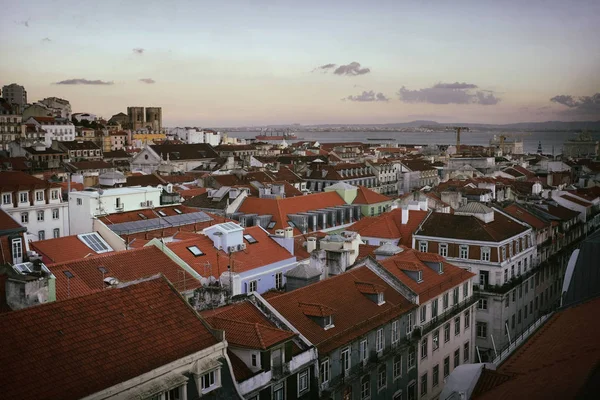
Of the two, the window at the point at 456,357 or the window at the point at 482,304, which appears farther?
the window at the point at 482,304

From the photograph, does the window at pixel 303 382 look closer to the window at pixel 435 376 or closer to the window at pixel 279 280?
the window at pixel 435 376

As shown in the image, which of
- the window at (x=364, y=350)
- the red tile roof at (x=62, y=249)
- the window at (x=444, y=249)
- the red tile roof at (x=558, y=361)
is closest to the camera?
the red tile roof at (x=558, y=361)

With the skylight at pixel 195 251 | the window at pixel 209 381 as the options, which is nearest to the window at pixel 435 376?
the skylight at pixel 195 251

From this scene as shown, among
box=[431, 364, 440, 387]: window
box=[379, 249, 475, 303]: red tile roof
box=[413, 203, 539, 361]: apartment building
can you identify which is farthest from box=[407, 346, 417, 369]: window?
box=[413, 203, 539, 361]: apartment building

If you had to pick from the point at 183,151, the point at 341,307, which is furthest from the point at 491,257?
the point at 183,151

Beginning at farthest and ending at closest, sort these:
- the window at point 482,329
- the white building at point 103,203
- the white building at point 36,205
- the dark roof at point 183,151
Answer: the dark roof at point 183,151, the white building at point 36,205, the white building at point 103,203, the window at point 482,329

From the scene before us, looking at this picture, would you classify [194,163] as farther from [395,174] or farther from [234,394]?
[234,394]

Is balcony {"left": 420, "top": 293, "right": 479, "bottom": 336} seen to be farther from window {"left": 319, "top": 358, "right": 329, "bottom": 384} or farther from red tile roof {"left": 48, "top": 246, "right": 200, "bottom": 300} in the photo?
red tile roof {"left": 48, "top": 246, "right": 200, "bottom": 300}
